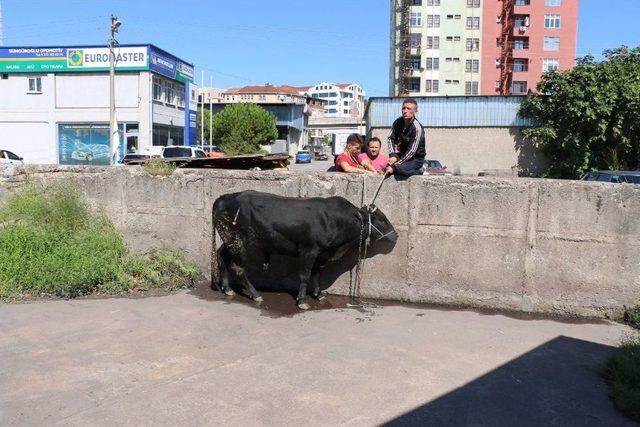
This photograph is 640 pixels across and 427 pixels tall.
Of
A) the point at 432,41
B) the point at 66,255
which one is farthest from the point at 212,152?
the point at 432,41

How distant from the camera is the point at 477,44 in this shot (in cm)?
8338

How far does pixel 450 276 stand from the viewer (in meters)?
6.32

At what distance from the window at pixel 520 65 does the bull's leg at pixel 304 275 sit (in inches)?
3273

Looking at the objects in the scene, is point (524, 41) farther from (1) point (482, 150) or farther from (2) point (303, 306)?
(2) point (303, 306)

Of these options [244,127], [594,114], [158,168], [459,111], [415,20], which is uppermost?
[415,20]

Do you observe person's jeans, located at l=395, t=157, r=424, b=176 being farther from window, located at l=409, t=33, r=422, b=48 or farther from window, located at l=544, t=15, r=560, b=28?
window, located at l=409, t=33, r=422, b=48

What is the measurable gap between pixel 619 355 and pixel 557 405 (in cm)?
94

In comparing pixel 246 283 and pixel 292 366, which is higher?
pixel 246 283

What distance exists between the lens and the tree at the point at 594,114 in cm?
3161

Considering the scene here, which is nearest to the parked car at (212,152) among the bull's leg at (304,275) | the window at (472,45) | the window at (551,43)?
the bull's leg at (304,275)

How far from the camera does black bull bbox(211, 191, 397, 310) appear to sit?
6.03m

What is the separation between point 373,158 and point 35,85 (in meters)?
48.2

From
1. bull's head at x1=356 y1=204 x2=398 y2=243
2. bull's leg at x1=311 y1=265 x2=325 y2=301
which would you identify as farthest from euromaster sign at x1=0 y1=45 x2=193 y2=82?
bull's head at x1=356 y1=204 x2=398 y2=243

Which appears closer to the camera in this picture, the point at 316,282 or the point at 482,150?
the point at 316,282
